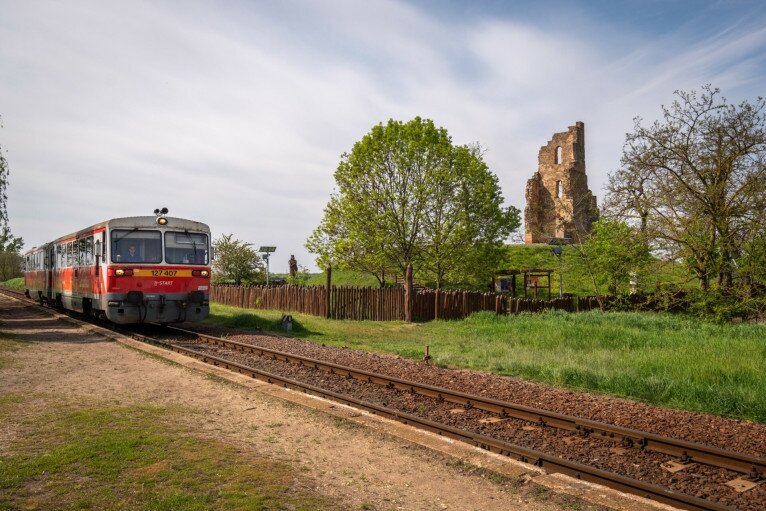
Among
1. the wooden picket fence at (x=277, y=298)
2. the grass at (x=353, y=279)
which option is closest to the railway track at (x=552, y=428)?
the wooden picket fence at (x=277, y=298)

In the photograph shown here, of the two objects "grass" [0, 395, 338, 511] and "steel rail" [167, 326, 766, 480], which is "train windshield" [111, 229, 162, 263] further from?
"grass" [0, 395, 338, 511]

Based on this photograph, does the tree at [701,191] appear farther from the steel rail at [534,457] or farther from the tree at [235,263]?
the tree at [235,263]

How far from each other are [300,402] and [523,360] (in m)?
5.67

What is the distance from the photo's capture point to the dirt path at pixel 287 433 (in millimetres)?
5395

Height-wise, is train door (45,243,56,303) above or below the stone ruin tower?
below

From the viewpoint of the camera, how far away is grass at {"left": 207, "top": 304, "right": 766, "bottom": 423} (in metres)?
9.41

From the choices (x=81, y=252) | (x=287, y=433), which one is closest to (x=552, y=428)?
(x=287, y=433)

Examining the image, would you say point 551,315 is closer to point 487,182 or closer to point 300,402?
point 487,182

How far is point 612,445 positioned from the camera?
695 cm

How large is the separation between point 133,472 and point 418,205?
940 inches

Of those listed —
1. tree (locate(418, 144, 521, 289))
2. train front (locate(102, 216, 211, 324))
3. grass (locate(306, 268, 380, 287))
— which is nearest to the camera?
train front (locate(102, 216, 211, 324))

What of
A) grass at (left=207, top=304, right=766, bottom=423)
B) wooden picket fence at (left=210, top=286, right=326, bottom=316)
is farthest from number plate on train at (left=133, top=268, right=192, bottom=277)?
wooden picket fence at (left=210, top=286, right=326, bottom=316)

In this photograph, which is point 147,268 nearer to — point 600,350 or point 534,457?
point 600,350

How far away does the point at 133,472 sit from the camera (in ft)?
18.3
